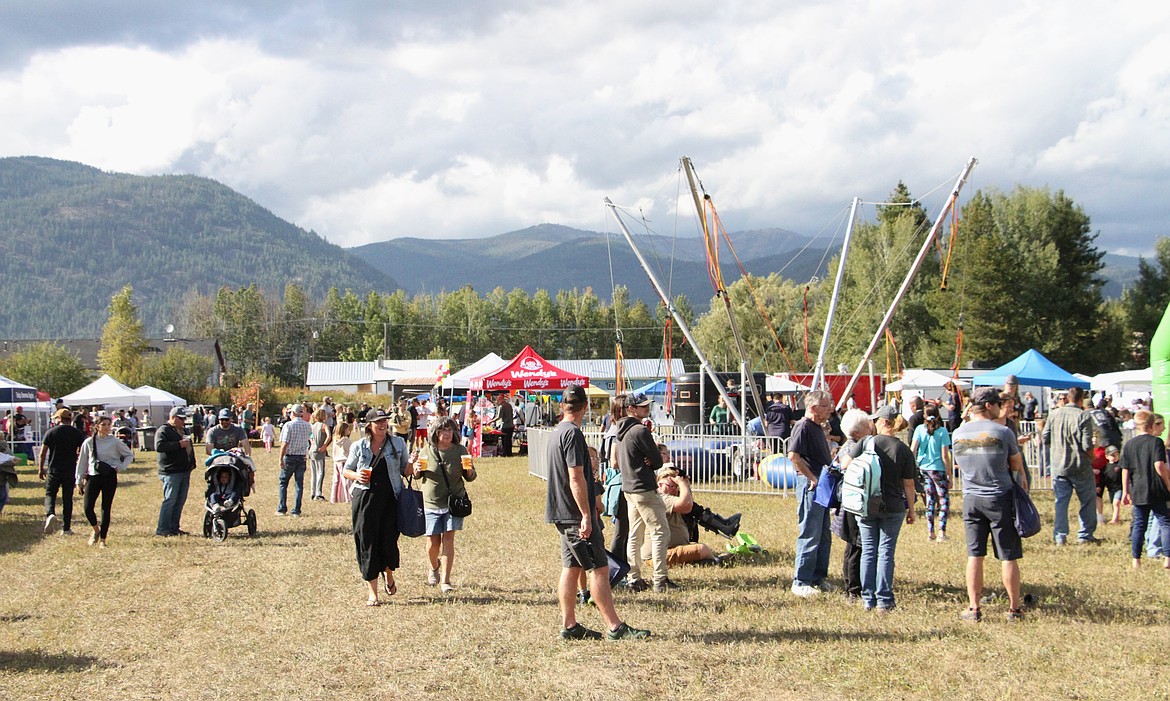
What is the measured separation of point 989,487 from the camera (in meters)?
7.44

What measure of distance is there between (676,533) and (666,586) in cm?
118

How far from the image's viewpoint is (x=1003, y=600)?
8.48m

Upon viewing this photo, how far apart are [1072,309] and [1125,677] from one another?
51375mm

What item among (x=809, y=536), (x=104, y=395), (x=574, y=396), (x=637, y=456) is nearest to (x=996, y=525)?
(x=809, y=536)

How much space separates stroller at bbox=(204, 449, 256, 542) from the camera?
41.8ft

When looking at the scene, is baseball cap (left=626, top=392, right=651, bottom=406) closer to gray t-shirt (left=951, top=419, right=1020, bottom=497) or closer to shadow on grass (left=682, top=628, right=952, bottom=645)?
shadow on grass (left=682, top=628, right=952, bottom=645)

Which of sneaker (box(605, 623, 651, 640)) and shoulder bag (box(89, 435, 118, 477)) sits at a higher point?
shoulder bag (box(89, 435, 118, 477))

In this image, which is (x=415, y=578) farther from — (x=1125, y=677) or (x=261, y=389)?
(x=261, y=389)

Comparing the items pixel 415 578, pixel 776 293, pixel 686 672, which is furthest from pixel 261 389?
pixel 686 672

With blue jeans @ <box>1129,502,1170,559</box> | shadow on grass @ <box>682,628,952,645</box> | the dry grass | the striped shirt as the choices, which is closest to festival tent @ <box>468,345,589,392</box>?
the striped shirt

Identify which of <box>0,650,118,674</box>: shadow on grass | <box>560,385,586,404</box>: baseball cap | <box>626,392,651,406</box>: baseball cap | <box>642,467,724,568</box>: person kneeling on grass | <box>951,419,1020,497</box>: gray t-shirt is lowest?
<box>0,650,118,674</box>: shadow on grass

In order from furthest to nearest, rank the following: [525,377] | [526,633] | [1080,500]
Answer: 1. [525,377]
2. [1080,500]
3. [526,633]

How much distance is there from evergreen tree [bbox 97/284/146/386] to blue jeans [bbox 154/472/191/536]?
194 ft

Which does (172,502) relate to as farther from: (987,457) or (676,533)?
(987,457)
